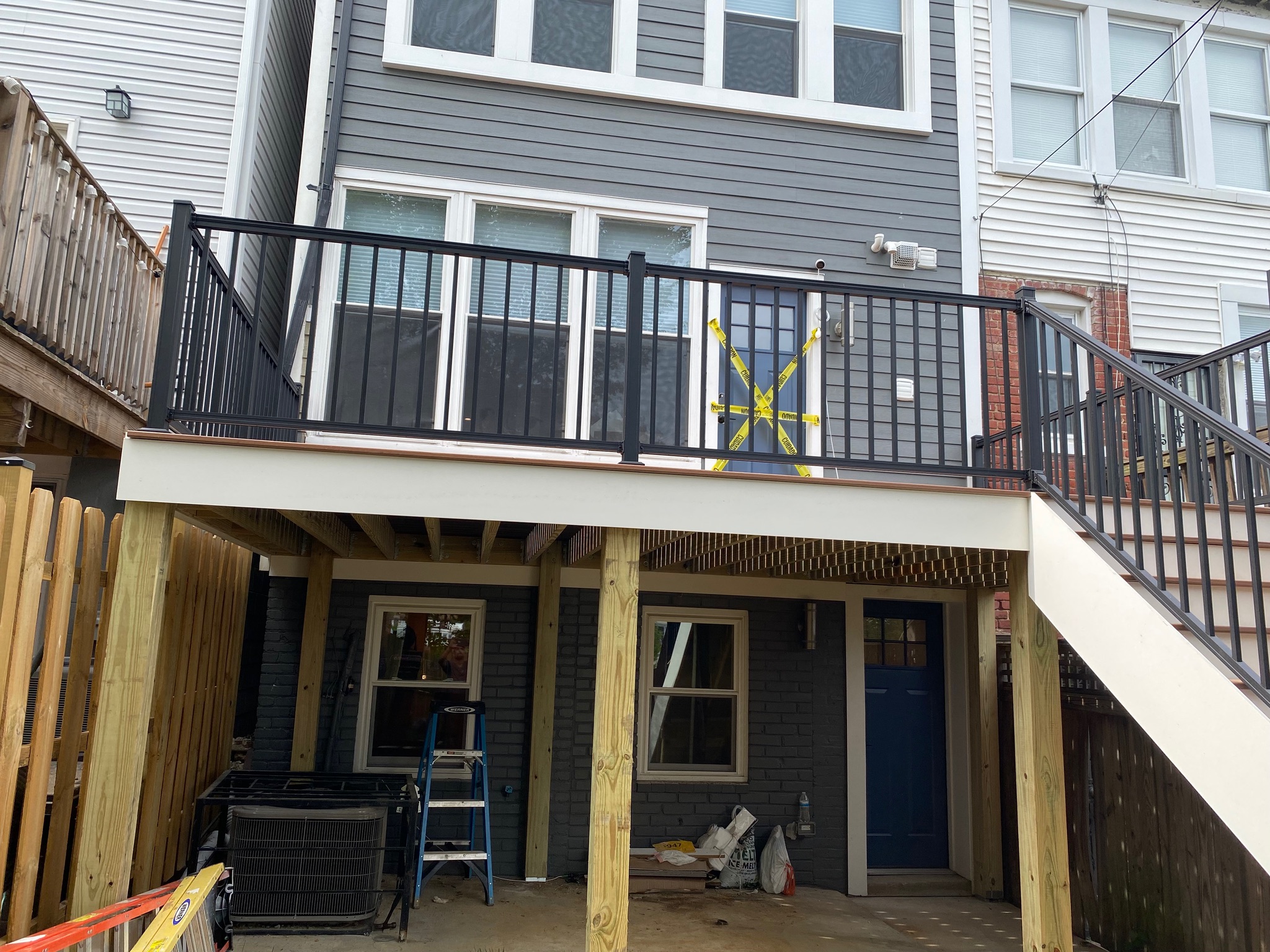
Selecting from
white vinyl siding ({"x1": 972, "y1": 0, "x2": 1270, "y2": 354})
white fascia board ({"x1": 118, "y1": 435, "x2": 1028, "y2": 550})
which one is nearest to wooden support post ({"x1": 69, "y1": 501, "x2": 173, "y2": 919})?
white fascia board ({"x1": 118, "y1": 435, "x2": 1028, "y2": 550})

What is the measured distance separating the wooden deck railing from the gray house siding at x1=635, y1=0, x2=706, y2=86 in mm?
3787

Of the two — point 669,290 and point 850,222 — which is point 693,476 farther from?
point 850,222

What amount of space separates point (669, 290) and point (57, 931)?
16.7 ft

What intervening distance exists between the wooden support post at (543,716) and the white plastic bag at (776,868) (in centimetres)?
157

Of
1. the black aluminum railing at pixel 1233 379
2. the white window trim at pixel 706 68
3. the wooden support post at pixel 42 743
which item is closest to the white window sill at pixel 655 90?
the white window trim at pixel 706 68

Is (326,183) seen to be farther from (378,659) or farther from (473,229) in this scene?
(378,659)

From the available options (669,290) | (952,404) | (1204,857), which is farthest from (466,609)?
(1204,857)

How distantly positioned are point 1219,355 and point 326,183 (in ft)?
18.1

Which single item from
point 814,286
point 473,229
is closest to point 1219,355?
point 814,286

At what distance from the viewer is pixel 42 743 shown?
328cm

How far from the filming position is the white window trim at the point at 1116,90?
7.52 meters

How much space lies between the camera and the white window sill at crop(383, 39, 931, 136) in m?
6.58

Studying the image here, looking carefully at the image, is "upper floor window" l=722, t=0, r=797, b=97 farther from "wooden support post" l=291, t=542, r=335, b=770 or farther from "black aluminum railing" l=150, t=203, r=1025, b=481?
"wooden support post" l=291, t=542, r=335, b=770

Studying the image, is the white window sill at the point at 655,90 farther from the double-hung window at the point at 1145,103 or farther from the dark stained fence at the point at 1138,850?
the dark stained fence at the point at 1138,850
